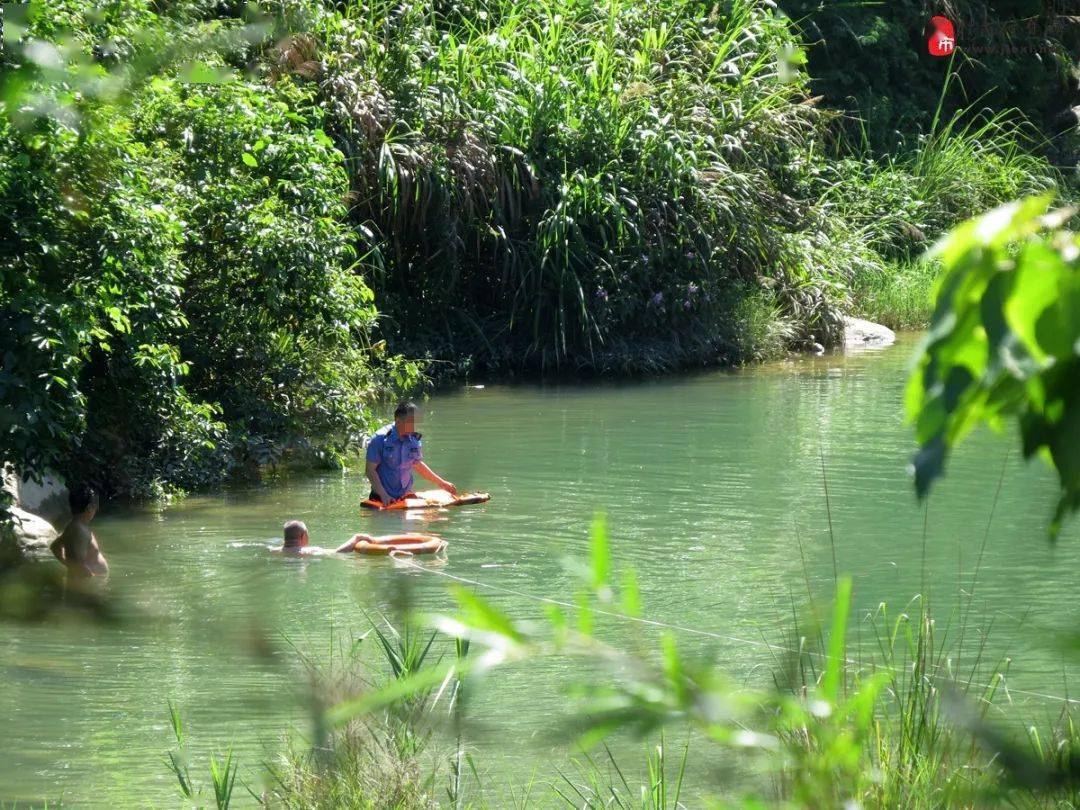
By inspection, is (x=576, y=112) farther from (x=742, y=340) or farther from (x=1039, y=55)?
(x=1039, y=55)

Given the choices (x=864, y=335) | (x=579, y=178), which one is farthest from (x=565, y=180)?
(x=864, y=335)

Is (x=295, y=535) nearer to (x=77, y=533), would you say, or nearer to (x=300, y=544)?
(x=300, y=544)

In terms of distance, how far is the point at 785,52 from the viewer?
2161 cm

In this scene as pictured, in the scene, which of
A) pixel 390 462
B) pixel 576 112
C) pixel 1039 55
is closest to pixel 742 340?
pixel 576 112

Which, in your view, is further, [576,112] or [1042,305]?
[576,112]

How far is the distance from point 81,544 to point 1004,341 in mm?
8801

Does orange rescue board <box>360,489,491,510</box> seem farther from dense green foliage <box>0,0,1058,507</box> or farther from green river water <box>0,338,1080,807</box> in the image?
dense green foliage <box>0,0,1058,507</box>

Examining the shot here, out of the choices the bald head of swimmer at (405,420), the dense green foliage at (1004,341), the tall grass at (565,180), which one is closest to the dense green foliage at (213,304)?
the bald head of swimmer at (405,420)

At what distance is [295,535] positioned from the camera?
1012 centimetres

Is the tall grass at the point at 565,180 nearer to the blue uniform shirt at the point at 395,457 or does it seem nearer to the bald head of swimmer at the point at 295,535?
the blue uniform shirt at the point at 395,457

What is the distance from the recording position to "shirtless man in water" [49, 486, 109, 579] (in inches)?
362

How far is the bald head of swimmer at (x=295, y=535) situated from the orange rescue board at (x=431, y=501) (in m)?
1.61

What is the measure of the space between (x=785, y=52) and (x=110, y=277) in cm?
1397

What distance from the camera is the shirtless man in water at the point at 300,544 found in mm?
10078
